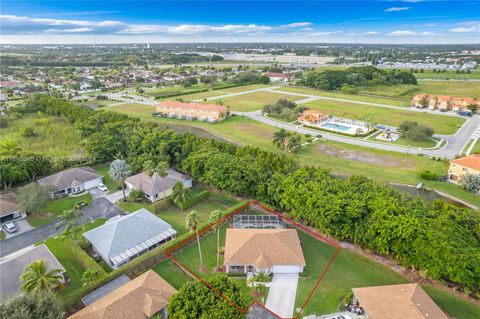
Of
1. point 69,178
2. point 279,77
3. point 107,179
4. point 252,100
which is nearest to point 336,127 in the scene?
point 252,100

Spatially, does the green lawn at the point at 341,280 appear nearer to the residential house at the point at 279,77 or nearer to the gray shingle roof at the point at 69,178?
the gray shingle roof at the point at 69,178

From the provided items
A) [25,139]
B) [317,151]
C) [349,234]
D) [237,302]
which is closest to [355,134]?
[317,151]

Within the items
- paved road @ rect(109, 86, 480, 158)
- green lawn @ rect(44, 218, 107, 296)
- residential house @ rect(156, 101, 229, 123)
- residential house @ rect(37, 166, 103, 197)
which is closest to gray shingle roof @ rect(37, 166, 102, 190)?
residential house @ rect(37, 166, 103, 197)

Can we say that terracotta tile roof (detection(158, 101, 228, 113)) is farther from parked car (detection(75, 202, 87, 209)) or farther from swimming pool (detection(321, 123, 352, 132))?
parked car (detection(75, 202, 87, 209))

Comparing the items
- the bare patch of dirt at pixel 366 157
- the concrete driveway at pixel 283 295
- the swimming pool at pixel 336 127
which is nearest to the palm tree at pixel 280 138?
the bare patch of dirt at pixel 366 157

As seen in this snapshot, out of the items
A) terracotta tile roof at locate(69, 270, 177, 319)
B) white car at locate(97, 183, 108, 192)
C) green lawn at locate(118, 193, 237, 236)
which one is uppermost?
terracotta tile roof at locate(69, 270, 177, 319)

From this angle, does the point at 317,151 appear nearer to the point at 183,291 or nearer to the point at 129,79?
the point at 183,291
